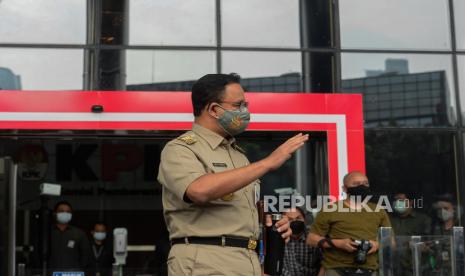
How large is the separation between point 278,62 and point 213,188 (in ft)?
17.5

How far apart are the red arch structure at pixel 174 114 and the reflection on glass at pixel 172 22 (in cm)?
85

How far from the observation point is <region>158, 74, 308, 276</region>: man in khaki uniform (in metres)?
2.58

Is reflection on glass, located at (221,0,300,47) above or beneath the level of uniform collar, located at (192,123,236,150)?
above

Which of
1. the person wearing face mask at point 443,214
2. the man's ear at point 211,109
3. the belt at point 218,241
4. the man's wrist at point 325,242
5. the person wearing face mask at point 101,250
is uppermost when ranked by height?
the man's ear at point 211,109

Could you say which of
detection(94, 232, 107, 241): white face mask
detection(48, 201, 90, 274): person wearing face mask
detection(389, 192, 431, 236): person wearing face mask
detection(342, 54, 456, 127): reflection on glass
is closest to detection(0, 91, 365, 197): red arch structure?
detection(342, 54, 456, 127): reflection on glass

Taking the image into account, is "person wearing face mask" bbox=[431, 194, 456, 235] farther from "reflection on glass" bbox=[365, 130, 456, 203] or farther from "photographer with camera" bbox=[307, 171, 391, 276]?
"photographer with camera" bbox=[307, 171, 391, 276]

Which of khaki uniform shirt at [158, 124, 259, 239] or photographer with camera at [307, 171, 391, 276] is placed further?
photographer with camera at [307, 171, 391, 276]

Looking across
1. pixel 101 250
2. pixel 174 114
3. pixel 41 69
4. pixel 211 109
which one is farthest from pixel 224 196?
pixel 101 250

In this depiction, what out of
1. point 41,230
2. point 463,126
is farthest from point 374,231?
point 41,230

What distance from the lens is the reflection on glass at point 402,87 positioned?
7793 millimetres

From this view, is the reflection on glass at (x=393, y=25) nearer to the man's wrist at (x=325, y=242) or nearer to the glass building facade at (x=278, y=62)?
the glass building facade at (x=278, y=62)

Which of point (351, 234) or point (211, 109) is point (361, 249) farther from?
point (211, 109)

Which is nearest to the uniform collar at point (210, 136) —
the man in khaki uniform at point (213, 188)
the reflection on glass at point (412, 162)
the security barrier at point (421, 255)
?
the man in khaki uniform at point (213, 188)

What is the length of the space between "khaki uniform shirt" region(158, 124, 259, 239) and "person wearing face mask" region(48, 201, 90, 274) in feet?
17.6
